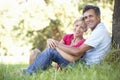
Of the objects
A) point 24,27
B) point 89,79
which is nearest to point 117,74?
point 89,79

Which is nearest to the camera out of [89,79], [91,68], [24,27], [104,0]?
[89,79]

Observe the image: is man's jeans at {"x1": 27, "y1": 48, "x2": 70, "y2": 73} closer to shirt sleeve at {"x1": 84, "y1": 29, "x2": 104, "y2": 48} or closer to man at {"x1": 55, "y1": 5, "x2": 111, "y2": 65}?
man at {"x1": 55, "y1": 5, "x2": 111, "y2": 65}

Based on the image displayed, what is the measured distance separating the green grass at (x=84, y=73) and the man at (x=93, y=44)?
0.23 m

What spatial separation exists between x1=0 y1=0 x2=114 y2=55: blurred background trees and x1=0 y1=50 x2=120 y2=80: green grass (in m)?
15.5

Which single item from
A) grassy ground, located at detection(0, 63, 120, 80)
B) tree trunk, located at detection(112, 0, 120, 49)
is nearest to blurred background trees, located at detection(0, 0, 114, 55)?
tree trunk, located at detection(112, 0, 120, 49)

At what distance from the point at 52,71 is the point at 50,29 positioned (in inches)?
726

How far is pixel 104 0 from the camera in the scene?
2208cm

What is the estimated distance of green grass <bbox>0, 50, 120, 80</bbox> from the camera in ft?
18.1

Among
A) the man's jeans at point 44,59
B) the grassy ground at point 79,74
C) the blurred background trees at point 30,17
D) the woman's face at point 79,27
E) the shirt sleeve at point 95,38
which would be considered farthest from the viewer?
the blurred background trees at point 30,17

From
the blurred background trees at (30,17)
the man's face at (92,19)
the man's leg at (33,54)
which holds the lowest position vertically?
the blurred background trees at (30,17)

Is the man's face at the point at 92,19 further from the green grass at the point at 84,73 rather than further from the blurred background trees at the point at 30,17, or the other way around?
the blurred background trees at the point at 30,17

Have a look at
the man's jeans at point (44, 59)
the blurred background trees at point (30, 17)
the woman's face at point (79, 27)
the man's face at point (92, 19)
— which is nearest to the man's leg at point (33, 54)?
the man's jeans at point (44, 59)

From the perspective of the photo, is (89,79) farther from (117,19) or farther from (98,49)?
(117,19)

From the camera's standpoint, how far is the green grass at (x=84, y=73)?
5.51 metres
